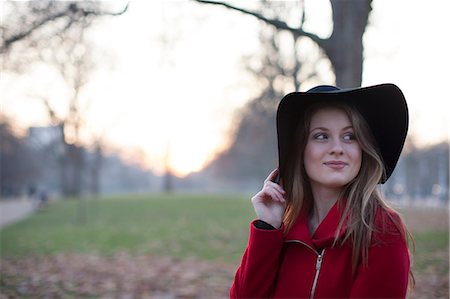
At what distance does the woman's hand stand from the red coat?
9 cm

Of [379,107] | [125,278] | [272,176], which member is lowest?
[125,278]

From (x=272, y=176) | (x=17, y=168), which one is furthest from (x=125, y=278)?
(x=17, y=168)

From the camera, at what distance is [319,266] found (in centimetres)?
194

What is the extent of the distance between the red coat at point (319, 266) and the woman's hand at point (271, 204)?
9cm

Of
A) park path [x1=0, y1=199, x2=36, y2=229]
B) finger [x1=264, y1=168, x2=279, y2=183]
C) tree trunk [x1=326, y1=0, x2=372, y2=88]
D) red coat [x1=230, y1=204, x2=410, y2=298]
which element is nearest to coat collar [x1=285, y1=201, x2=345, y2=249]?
red coat [x1=230, y1=204, x2=410, y2=298]

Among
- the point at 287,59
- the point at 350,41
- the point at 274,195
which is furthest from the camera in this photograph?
the point at 287,59

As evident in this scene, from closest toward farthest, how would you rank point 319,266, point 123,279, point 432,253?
point 319,266 < point 123,279 < point 432,253

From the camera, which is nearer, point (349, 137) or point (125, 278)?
point (349, 137)

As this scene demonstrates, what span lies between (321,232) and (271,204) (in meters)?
0.31

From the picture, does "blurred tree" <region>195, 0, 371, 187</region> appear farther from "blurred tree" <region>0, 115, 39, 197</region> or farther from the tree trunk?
"blurred tree" <region>0, 115, 39, 197</region>

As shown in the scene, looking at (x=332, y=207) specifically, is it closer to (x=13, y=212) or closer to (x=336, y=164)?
(x=336, y=164)

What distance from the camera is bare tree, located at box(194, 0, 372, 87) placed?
4.95 metres

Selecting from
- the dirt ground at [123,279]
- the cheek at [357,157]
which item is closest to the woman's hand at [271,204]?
the cheek at [357,157]

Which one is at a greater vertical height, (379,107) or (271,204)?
(379,107)
